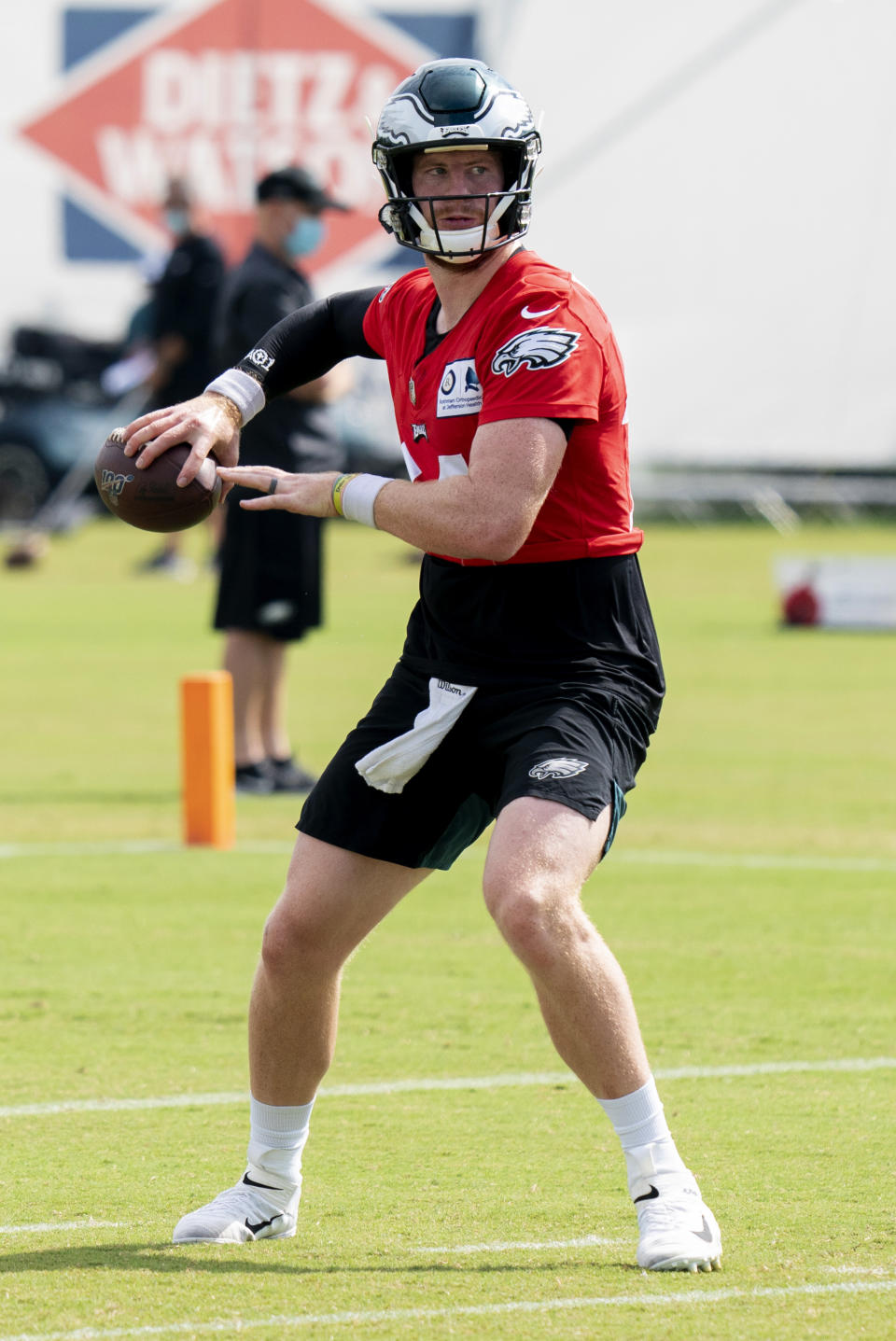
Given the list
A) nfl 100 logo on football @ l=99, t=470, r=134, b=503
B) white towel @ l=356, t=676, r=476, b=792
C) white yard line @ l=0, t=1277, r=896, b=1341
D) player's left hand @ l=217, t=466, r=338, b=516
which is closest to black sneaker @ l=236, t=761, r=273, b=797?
nfl 100 logo on football @ l=99, t=470, r=134, b=503

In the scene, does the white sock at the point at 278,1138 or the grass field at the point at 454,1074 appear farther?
the white sock at the point at 278,1138

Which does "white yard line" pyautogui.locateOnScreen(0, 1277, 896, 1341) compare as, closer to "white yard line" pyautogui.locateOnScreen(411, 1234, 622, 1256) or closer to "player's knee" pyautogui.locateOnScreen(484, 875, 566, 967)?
"white yard line" pyautogui.locateOnScreen(411, 1234, 622, 1256)

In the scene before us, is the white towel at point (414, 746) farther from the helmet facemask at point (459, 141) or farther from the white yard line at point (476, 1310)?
the white yard line at point (476, 1310)

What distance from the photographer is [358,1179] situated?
4809mm

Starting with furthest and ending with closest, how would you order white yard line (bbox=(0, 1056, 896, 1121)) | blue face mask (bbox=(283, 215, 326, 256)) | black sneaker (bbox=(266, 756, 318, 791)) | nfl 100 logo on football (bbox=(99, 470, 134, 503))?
1. blue face mask (bbox=(283, 215, 326, 256))
2. black sneaker (bbox=(266, 756, 318, 791))
3. white yard line (bbox=(0, 1056, 896, 1121))
4. nfl 100 logo on football (bbox=(99, 470, 134, 503))

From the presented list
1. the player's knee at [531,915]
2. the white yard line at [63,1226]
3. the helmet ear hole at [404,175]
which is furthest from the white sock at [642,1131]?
the helmet ear hole at [404,175]

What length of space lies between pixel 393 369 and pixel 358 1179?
1.85m

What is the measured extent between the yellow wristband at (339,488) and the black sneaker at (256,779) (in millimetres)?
5966

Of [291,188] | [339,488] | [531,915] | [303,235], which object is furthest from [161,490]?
[303,235]

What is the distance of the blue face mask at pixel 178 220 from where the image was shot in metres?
17.3

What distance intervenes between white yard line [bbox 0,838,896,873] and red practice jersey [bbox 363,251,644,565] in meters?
4.29

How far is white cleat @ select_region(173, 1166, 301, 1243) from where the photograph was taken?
4371 millimetres

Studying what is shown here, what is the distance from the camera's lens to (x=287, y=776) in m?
10.2

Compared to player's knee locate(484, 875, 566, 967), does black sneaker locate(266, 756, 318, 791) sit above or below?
below
